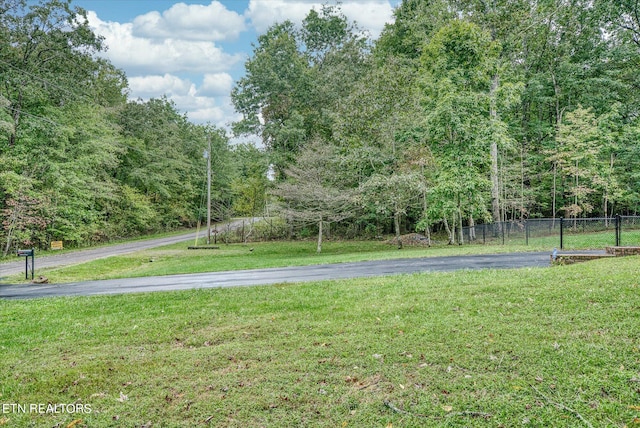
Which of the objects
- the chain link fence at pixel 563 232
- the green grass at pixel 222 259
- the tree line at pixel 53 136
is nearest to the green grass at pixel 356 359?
the green grass at pixel 222 259

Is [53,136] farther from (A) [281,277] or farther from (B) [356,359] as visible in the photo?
(B) [356,359]

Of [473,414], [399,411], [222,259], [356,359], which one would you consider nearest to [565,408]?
[473,414]

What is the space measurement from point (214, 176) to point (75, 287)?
32226mm

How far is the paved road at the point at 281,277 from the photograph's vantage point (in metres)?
9.47

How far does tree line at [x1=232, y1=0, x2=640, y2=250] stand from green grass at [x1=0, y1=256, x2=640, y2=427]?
11752 millimetres

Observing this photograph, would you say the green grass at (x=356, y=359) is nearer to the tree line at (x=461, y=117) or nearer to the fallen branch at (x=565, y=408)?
the fallen branch at (x=565, y=408)

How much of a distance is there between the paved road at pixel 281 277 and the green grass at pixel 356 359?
9.20 ft

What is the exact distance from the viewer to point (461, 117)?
16641mm

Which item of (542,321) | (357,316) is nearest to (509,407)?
(542,321)

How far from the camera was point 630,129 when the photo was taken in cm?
2138

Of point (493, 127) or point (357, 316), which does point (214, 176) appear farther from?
point (357, 316)

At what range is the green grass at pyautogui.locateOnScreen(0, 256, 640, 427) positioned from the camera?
3027 millimetres

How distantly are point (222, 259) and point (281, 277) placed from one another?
8.65 m

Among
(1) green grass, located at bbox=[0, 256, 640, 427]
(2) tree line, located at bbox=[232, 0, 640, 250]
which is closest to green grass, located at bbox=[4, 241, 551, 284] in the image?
(2) tree line, located at bbox=[232, 0, 640, 250]
